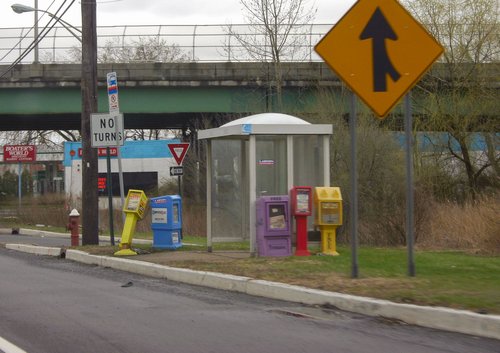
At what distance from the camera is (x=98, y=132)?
587 inches

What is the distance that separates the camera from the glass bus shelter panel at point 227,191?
14312 mm

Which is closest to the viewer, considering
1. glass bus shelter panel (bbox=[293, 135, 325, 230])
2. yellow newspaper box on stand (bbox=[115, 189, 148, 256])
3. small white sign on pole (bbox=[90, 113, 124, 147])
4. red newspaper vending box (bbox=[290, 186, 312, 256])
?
red newspaper vending box (bbox=[290, 186, 312, 256])

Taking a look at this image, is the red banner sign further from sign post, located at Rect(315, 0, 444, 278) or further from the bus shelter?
sign post, located at Rect(315, 0, 444, 278)

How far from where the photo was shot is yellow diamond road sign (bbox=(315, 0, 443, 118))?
29.1 ft

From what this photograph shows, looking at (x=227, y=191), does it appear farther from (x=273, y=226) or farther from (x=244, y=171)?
(x=273, y=226)

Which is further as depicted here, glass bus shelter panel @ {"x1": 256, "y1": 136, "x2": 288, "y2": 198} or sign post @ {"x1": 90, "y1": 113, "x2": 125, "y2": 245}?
sign post @ {"x1": 90, "y1": 113, "x2": 125, "y2": 245}

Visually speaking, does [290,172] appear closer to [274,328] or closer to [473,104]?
Result: [274,328]

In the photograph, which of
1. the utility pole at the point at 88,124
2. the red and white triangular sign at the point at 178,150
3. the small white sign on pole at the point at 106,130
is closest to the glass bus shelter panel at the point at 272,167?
the small white sign on pole at the point at 106,130

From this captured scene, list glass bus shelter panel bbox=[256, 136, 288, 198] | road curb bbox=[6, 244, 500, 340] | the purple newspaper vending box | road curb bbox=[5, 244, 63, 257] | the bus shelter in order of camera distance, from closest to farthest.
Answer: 1. road curb bbox=[6, 244, 500, 340]
2. the purple newspaper vending box
3. the bus shelter
4. glass bus shelter panel bbox=[256, 136, 288, 198]
5. road curb bbox=[5, 244, 63, 257]

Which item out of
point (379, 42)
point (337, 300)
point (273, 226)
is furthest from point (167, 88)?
point (337, 300)

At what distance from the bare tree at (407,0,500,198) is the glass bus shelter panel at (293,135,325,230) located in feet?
40.0

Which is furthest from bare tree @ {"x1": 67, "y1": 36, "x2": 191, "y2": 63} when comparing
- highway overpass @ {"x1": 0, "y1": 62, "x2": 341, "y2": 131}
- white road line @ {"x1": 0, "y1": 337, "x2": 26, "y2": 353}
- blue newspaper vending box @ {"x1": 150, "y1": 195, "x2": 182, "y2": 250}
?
white road line @ {"x1": 0, "y1": 337, "x2": 26, "y2": 353}

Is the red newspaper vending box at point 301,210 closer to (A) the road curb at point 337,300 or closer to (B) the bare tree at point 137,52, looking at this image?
(A) the road curb at point 337,300

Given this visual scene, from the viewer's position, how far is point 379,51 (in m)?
8.98
